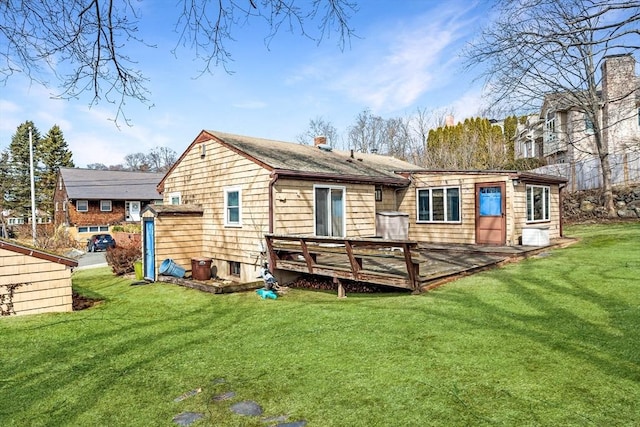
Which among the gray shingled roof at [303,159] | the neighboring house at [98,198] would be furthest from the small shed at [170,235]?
the neighboring house at [98,198]

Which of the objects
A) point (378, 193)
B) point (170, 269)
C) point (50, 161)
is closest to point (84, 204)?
point (50, 161)

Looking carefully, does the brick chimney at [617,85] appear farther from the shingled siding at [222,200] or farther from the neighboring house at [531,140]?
the shingled siding at [222,200]

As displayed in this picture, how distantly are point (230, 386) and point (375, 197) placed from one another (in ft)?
34.7

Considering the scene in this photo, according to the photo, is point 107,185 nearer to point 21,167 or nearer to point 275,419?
point 21,167

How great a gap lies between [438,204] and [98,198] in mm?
28763

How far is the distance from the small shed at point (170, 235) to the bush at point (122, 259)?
2000 mm

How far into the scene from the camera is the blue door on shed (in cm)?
1254

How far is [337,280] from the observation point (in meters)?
8.87

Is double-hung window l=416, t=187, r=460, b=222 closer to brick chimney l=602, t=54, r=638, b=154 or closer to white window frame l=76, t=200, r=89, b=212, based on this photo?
brick chimney l=602, t=54, r=638, b=154

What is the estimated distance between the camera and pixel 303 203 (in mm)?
11422

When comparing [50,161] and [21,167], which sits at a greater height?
[50,161]

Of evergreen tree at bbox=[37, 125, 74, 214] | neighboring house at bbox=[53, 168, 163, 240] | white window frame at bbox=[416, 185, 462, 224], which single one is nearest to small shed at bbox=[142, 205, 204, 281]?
white window frame at bbox=[416, 185, 462, 224]

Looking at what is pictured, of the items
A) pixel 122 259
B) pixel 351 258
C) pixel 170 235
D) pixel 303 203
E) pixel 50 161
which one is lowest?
pixel 122 259

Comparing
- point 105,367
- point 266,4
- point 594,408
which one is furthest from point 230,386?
point 266,4
